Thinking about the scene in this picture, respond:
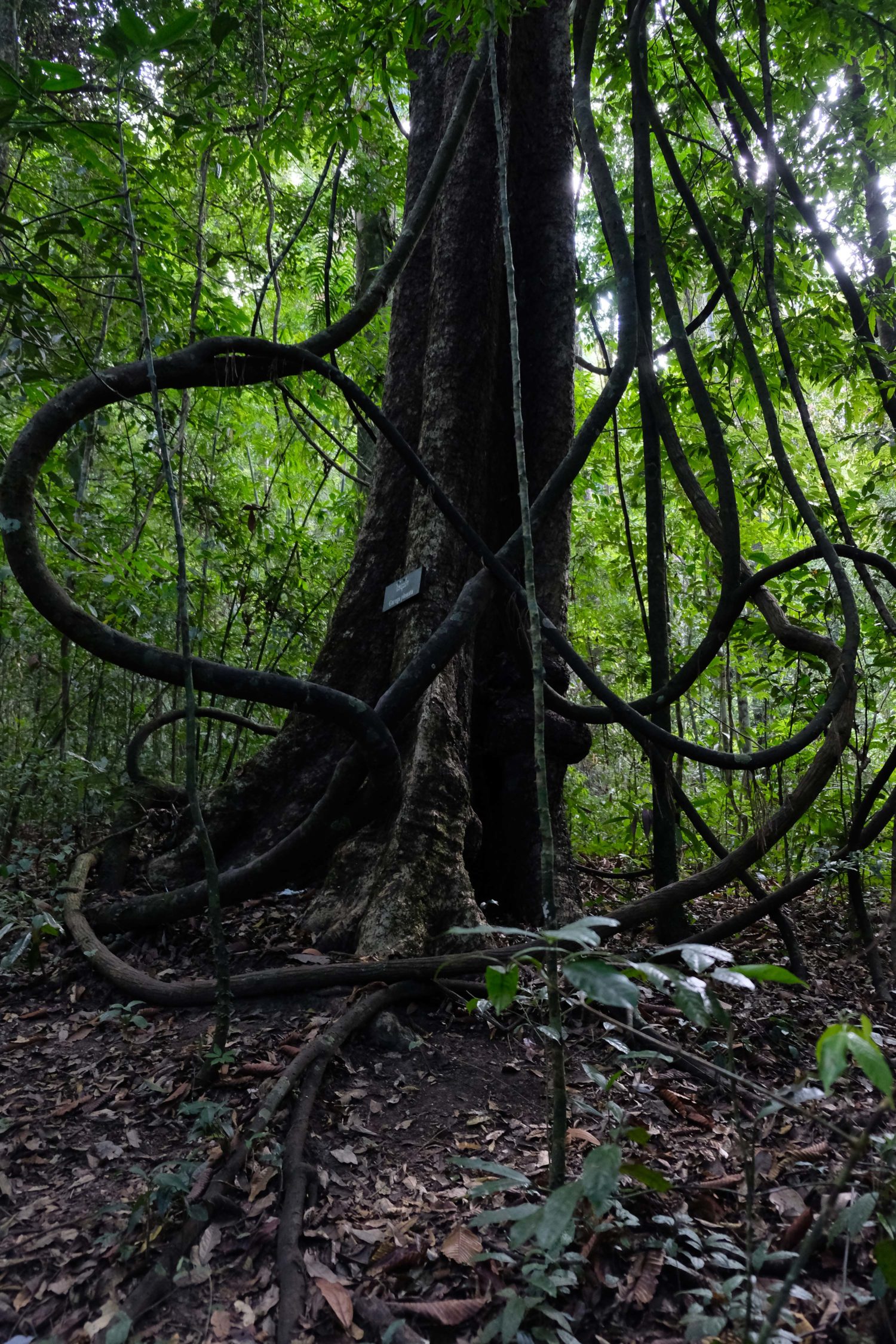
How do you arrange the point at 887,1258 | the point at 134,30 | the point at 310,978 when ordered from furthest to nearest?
1. the point at 310,978
2. the point at 134,30
3. the point at 887,1258

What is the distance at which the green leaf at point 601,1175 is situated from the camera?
4.00 ft

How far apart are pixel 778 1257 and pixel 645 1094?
2.50 ft

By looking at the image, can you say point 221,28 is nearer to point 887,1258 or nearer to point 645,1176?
point 645,1176

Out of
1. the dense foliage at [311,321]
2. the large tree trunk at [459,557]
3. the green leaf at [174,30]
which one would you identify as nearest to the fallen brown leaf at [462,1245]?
the large tree trunk at [459,557]

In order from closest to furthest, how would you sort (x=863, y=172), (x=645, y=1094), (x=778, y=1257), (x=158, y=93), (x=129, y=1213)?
(x=778, y=1257), (x=129, y=1213), (x=645, y=1094), (x=863, y=172), (x=158, y=93)

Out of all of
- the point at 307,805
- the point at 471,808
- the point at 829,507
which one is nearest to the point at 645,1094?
the point at 471,808

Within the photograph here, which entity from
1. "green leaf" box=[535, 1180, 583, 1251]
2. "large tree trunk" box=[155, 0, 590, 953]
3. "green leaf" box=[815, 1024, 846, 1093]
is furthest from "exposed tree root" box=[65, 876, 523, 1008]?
"green leaf" box=[815, 1024, 846, 1093]

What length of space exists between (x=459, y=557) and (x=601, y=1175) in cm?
268

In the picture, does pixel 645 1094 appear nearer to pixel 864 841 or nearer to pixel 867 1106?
pixel 867 1106

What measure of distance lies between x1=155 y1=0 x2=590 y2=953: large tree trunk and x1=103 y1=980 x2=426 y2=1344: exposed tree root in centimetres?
28

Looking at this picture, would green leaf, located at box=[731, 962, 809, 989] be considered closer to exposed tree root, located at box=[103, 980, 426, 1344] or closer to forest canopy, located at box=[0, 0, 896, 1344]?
forest canopy, located at box=[0, 0, 896, 1344]

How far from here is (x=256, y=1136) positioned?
1.88m

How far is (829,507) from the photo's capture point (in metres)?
A: 4.27

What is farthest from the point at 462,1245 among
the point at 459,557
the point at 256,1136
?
the point at 459,557
